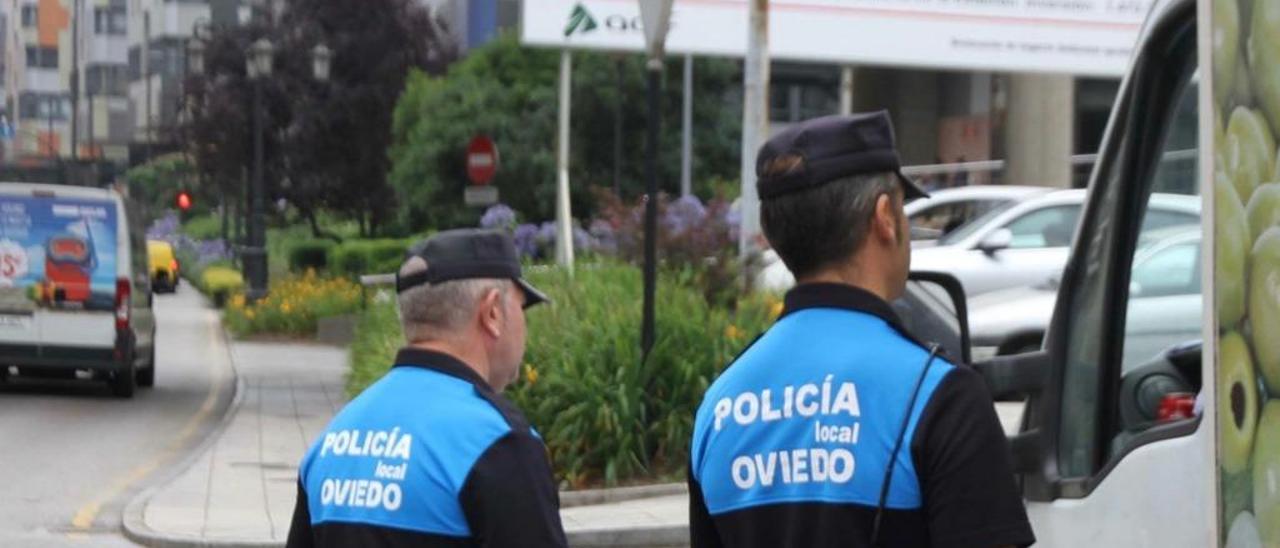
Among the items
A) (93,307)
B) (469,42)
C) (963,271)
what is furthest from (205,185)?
(963,271)

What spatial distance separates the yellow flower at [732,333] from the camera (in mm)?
15578

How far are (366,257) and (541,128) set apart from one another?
4.95 metres

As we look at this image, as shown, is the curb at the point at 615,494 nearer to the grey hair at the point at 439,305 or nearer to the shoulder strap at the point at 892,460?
the grey hair at the point at 439,305

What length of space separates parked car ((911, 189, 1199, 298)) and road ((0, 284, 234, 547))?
7.02 meters

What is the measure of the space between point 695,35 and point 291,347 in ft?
37.2

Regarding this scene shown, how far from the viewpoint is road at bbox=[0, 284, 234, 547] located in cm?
1446

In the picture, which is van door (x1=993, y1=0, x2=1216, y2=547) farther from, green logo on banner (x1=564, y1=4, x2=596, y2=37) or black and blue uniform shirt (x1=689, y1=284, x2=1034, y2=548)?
green logo on banner (x1=564, y1=4, x2=596, y2=37)

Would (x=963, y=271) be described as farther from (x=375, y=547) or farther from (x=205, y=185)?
(x=205, y=185)

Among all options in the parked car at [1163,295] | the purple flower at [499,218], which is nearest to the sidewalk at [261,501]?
the purple flower at [499,218]

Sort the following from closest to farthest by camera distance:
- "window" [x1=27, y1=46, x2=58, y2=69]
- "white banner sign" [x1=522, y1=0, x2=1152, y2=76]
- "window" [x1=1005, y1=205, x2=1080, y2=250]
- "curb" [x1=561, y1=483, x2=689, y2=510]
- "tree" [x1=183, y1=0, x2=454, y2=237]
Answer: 1. "curb" [x1=561, y1=483, x2=689, y2=510]
2. "window" [x1=1005, y1=205, x2=1080, y2=250]
3. "white banner sign" [x1=522, y1=0, x2=1152, y2=76]
4. "tree" [x1=183, y1=0, x2=454, y2=237]
5. "window" [x1=27, y1=46, x2=58, y2=69]

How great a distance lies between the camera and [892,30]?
31656 mm

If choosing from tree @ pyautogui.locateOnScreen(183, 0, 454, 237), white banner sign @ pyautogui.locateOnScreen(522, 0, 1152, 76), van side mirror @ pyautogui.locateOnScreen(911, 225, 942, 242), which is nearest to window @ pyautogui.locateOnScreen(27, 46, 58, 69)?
tree @ pyautogui.locateOnScreen(183, 0, 454, 237)

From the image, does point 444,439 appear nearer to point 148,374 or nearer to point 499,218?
point 499,218

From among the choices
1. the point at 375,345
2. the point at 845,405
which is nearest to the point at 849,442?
the point at 845,405
